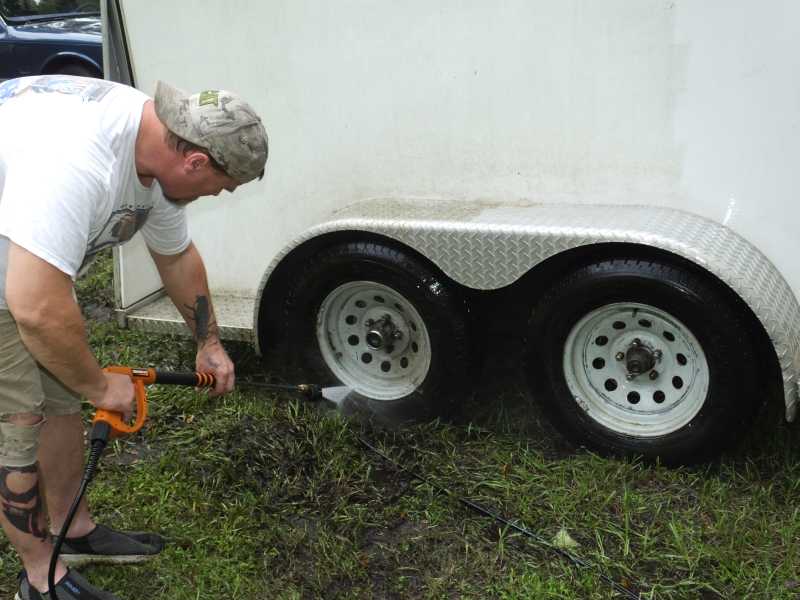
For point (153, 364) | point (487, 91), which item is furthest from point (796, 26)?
point (153, 364)

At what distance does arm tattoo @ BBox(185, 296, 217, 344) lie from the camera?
3.02m

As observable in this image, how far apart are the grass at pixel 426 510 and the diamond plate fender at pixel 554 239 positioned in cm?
50

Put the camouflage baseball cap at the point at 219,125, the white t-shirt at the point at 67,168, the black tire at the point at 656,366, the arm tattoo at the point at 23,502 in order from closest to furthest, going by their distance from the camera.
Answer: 1. the white t-shirt at the point at 67,168
2. the camouflage baseball cap at the point at 219,125
3. the arm tattoo at the point at 23,502
4. the black tire at the point at 656,366

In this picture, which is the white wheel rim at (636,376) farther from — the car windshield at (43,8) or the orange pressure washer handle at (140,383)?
the car windshield at (43,8)

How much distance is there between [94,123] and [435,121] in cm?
159

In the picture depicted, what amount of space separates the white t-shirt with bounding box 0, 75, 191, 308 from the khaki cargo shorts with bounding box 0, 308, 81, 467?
110 millimetres

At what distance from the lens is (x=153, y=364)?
4.40 meters

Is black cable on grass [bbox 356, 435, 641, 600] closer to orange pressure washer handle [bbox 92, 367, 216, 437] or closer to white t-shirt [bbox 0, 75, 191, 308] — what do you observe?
orange pressure washer handle [bbox 92, 367, 216, 437]

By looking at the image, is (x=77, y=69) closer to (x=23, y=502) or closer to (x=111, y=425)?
(x=23, y=502)

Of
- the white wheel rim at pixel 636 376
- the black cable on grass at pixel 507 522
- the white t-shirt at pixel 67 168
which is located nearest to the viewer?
the white t-shirt at pixel 67 168

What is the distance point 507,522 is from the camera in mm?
3088

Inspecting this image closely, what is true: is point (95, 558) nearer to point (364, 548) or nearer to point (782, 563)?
point (364, 548)

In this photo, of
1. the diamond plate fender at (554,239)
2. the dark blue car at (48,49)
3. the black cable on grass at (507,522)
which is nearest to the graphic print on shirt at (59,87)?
the diamond plate fender at (554,239)

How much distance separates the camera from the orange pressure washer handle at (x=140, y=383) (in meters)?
2.44
